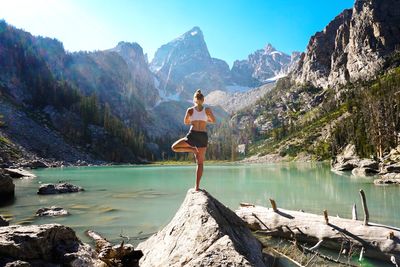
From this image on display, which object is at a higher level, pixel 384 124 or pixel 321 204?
pixel 384 124

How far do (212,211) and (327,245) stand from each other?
9.06 m

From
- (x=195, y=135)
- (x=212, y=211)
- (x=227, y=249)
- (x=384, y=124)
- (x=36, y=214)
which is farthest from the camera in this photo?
(x=384, y=124)

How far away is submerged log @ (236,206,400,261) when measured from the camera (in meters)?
14.4

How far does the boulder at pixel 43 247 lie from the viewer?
29.9 feet

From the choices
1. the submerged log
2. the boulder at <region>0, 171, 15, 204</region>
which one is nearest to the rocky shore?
the submerged log

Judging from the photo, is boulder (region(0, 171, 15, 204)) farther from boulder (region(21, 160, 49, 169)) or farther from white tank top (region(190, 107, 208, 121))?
boulder (region(21, 160, 49, 169))

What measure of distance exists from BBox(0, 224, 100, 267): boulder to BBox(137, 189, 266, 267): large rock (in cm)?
201

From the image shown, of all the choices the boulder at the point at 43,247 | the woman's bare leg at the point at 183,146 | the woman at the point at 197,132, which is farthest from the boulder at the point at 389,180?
the boulder at the point at 43,247

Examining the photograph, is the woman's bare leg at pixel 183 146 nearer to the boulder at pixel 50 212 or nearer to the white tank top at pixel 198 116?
the white tank top at pixel 198 116

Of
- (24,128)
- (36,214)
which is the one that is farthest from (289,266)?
(24,128)

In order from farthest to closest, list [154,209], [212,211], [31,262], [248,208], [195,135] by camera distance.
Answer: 1. [154,209]
2. [248,208]
3. [195,135]
4. [212,211]
5. [31,262]

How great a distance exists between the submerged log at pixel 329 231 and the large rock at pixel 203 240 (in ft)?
22.1

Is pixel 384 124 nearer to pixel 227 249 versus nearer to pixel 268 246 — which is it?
pixel 268 246

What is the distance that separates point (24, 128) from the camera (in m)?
166
